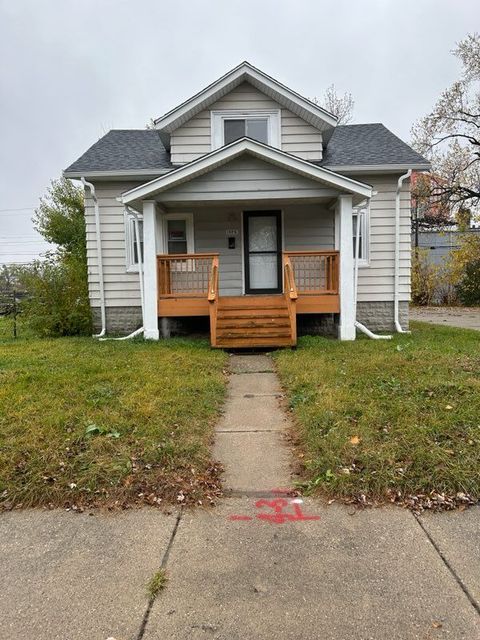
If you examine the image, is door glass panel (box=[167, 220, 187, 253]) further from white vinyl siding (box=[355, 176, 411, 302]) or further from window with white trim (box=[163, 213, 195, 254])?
white vinyl siding (box=[355, 176, 411, 302])

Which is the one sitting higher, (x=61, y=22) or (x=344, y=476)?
(x=61, y=22)

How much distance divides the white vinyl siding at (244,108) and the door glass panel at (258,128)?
10.1 inches

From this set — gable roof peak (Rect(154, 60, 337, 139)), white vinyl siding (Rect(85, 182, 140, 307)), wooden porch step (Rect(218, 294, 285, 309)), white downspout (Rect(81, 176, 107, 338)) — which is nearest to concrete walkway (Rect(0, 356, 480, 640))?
wooden porch step (Rect(218, 294, 285, 309))

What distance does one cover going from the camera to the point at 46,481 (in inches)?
120

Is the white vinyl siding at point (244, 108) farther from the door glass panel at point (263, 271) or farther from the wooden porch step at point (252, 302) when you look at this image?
the wooden porch step at point (252, 302)

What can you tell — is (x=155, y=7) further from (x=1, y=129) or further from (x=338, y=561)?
(x=338, y=561)

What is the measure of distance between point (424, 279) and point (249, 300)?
15.8m

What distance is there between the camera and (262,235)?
1043cm

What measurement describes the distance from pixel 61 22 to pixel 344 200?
1260cm

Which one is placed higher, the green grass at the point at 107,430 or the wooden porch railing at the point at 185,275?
the wooden porch railing at the point at 185,275

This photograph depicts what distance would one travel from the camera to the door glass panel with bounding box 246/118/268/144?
1011cm

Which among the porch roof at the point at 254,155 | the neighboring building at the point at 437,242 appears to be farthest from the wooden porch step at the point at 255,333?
the neighboring building at the point at 437,242

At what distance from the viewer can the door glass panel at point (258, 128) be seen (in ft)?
33.2

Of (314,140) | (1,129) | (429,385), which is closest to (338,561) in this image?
(429,385)
